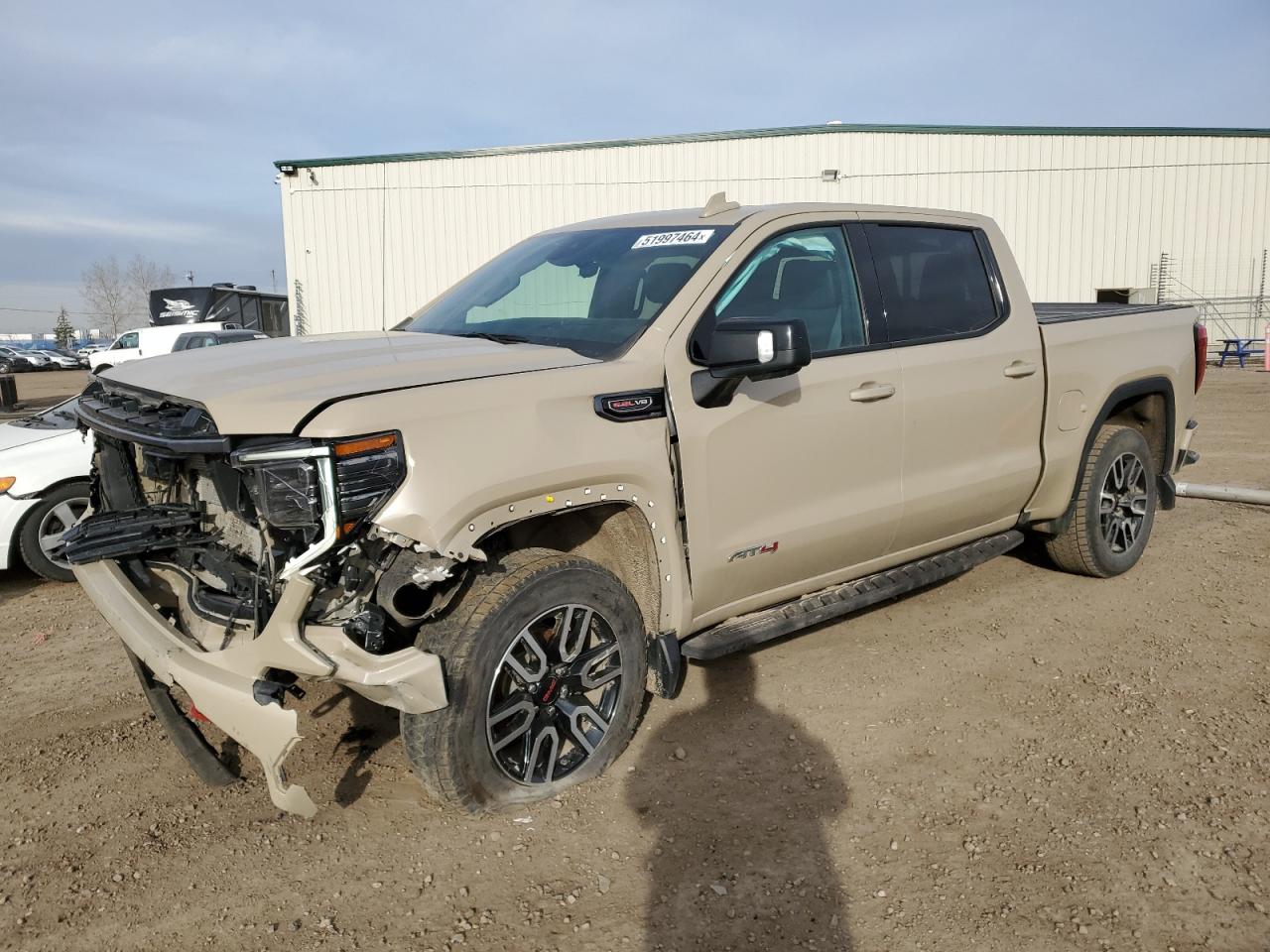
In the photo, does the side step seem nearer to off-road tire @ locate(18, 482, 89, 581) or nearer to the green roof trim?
off-road tire @ locate(18, 482, 89, 581)

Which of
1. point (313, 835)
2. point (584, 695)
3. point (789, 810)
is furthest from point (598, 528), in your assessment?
point (313, 835)

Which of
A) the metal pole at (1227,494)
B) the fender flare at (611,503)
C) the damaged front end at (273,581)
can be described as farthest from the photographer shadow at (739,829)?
the metal pole at (1227,494)

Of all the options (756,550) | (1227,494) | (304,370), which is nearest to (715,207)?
(756,550)

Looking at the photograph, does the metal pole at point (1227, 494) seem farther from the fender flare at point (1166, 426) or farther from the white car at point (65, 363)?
the white car at point (65, 363)

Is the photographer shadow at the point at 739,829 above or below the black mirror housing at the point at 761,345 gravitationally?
below

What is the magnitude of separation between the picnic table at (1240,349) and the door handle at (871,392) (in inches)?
899

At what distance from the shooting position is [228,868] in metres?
2.96

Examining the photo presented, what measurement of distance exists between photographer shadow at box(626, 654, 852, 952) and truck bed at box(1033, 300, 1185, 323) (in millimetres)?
2768

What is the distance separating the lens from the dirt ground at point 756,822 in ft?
8.80

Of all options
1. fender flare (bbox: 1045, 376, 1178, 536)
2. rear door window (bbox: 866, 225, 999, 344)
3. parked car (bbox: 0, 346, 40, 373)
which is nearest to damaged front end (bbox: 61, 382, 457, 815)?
rear door window (bbox: 866, 225, 999, 344)

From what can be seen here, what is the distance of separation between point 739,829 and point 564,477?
1.30 meters

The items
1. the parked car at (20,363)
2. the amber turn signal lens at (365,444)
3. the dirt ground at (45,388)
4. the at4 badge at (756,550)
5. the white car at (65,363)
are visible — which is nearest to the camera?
the amber turn signal lens at (365,444)

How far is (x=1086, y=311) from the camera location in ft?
18.7

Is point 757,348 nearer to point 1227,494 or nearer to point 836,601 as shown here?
point 836,601
